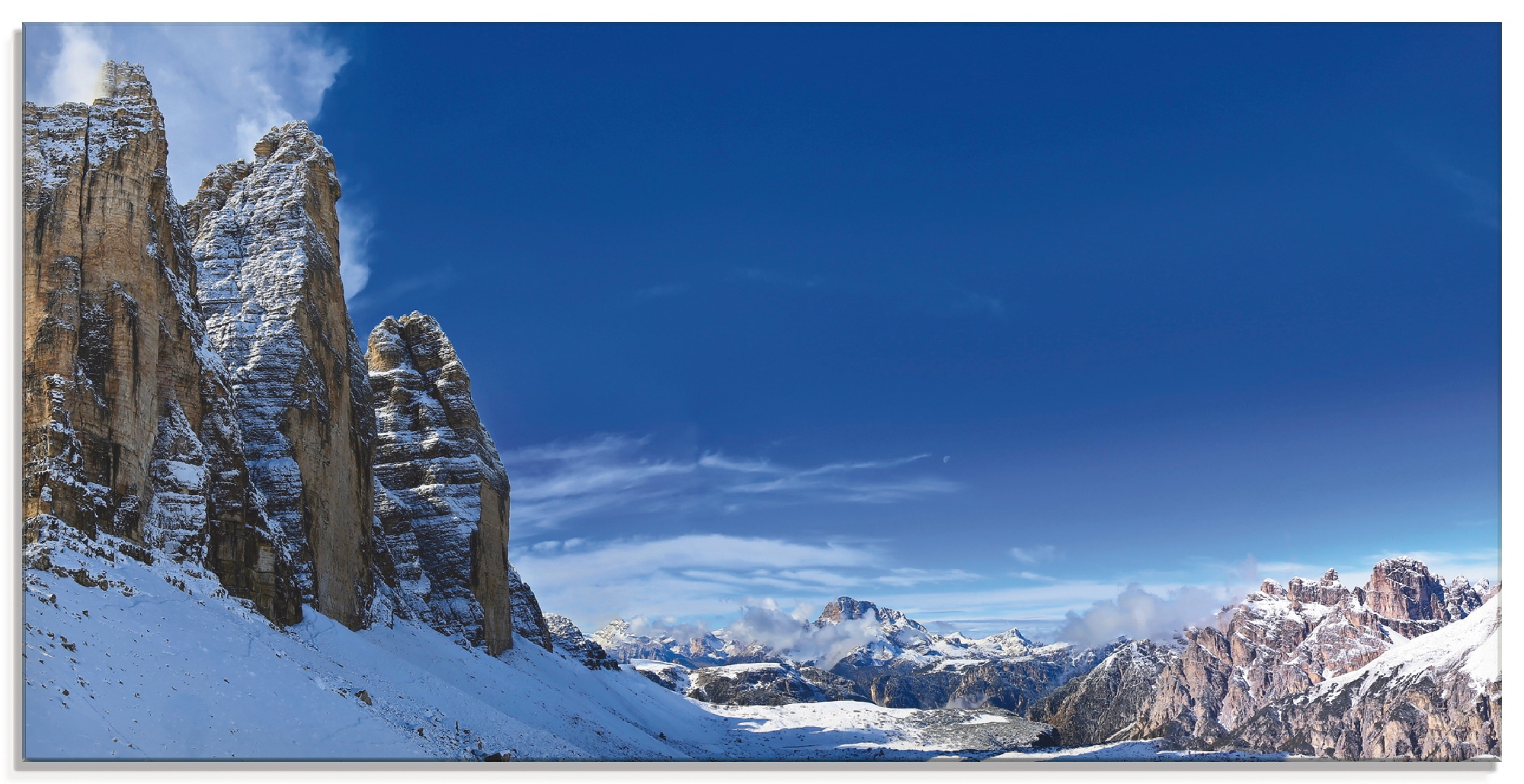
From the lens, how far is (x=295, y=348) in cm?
4241

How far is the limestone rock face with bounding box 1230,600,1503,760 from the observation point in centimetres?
2155

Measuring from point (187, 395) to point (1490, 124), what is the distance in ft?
122

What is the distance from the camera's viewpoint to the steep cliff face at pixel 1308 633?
1037 inches

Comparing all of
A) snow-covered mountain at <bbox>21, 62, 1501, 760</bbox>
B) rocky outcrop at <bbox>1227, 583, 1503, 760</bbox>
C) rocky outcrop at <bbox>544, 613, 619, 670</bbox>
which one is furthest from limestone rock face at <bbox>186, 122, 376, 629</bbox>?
rocky outcrop at <bbox>544, 613, 619, 670</bbox>

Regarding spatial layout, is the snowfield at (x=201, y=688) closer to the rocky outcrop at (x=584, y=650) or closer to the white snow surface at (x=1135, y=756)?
the white snow surface at (x=1135, y=756)

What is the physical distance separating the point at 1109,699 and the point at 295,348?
70.2 m

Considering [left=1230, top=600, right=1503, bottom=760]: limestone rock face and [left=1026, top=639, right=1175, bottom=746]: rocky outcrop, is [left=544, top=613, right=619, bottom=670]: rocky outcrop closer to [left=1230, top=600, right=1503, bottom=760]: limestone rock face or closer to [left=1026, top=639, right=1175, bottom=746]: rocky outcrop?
[left=1026, top=639, right=1175, bottom=746]: rocky outcrop

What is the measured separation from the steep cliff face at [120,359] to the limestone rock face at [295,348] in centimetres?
582

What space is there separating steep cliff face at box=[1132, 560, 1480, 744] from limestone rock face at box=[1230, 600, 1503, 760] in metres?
0.90

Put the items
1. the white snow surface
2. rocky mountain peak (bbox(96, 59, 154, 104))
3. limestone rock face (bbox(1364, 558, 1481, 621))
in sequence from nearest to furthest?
the white snow surface → rocky mountain peak (bbox(96, 59, 154, 104)) → limestone rock face (bbox(1364, 558, 1481, 621))

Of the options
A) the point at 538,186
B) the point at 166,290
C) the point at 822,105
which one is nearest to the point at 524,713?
the point at 166,290

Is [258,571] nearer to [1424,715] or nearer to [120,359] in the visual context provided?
[120,359]

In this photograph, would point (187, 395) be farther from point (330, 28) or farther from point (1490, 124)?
point (1490, 124)

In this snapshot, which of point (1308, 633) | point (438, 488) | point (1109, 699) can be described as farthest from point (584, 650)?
point (1308, 633)
